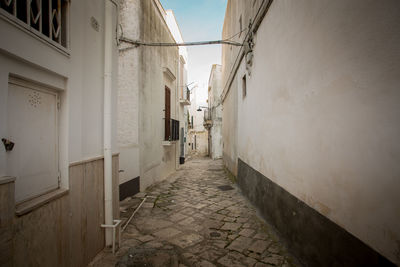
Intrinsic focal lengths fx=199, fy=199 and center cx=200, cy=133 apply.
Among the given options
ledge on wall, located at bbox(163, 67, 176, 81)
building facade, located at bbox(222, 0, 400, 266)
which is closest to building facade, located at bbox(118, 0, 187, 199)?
ledge on wall, located at bbox(163, 67, 176, 81)

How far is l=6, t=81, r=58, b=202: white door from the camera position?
1.86 metres

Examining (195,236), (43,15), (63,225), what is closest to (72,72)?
(43,15)

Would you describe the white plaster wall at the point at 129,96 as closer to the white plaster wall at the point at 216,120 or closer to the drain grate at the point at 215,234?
the drain grate at the point at 215,234

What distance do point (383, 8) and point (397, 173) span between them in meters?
1.20

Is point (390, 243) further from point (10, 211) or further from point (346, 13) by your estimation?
point (10, 211)

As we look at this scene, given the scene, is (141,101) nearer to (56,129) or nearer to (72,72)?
(72,72)

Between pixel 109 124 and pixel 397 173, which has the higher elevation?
pixel 109 124

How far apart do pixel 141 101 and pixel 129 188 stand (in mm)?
2740

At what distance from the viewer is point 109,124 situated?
318 centimetres

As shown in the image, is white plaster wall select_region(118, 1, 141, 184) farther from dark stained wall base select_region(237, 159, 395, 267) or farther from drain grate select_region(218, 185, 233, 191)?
dark stained wall base select_region(237, 159, 395, 267)

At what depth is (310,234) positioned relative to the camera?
2504 mm

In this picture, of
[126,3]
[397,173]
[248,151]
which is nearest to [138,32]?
[126,3]

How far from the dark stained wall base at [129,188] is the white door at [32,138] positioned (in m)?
3.38

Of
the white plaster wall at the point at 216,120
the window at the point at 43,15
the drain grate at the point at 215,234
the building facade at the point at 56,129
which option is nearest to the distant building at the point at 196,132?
the white plaster wall at the point at 216,120
